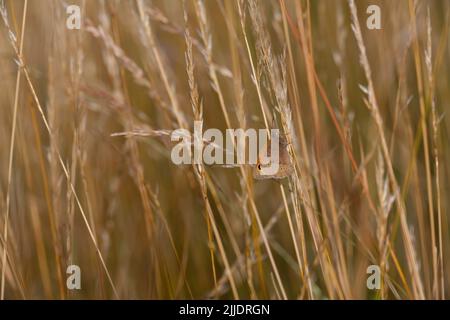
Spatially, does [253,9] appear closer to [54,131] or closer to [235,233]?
[54,131]

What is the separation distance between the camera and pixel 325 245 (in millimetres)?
995

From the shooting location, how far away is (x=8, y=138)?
4.55ft

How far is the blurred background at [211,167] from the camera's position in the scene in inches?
42.1

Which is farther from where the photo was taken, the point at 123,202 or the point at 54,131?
the point at 123,202

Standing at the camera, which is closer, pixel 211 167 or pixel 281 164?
pixel 281 164

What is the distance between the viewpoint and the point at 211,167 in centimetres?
131

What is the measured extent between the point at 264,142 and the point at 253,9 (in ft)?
0.79

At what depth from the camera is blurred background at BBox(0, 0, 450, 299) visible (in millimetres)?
1070

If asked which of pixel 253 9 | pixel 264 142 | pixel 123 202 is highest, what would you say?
pixel 253 9
